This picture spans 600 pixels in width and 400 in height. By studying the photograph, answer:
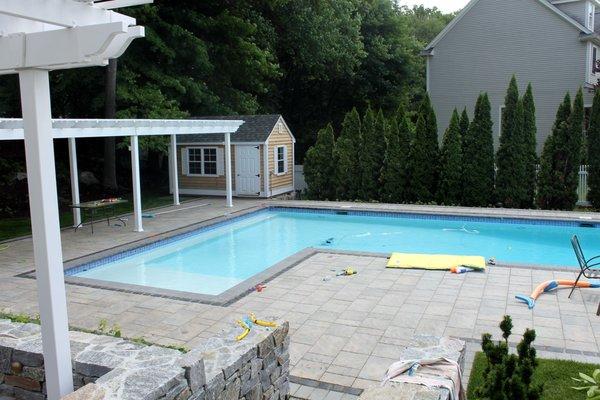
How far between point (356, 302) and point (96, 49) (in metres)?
5.08

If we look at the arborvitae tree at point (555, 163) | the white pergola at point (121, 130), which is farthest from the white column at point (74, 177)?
the arborvitae tree at point (555, 163)

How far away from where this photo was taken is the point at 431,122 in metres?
16.3

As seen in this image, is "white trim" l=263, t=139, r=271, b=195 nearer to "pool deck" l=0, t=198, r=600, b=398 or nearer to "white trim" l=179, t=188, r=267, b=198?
"white trim" l=179, t=188, r=267, b=198

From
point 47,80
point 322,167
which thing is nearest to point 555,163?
point 322,167

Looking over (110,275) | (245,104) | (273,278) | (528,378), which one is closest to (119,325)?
(273,278)

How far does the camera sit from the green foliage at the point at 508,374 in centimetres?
363

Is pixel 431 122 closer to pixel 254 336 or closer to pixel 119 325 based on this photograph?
pixel 119 325

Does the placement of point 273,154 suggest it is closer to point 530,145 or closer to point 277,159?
point 277,159

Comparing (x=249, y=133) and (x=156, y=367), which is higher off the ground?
(x=249, y=133)

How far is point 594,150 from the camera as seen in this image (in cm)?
1488

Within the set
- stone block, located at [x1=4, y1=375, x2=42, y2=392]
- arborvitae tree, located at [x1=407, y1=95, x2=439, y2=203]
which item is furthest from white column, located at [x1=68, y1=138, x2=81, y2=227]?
arborvitae tree, located at [x1=407, y1=95, x2=439, y2=203]

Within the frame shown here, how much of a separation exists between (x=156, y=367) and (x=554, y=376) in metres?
3.60

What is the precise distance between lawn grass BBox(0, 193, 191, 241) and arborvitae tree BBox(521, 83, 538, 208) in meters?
10.8

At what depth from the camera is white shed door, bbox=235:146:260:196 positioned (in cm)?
1794
